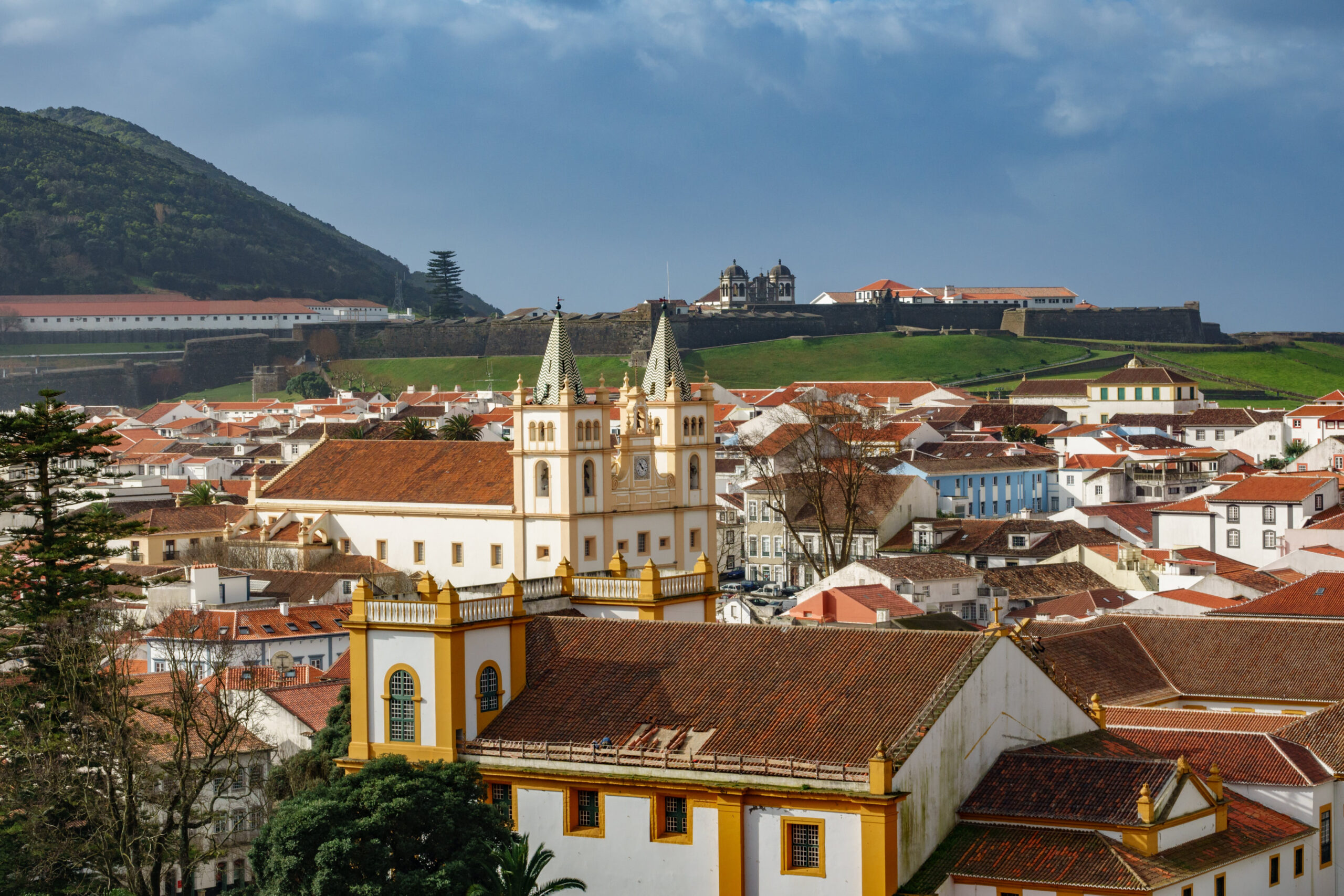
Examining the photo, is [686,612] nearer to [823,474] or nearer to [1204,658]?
[1204,658]

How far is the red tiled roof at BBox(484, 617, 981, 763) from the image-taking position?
26.1 metres

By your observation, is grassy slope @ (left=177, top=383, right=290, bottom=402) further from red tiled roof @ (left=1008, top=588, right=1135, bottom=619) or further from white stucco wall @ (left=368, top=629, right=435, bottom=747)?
white stucco wall @ (left=368, top=629, right=435, bottom=747)

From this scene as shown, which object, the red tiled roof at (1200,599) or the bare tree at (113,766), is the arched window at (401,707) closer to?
the bare tree at (113,766)

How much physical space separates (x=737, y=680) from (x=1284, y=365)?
132m

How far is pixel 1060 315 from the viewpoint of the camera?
167m

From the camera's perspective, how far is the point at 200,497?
8369 centimetres

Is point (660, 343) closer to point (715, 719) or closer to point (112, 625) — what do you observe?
point (112, 625)

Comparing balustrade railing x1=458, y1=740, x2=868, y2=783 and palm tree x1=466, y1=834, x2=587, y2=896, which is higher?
balustrade railing x1=458, y1=740, x2=868, y2=783

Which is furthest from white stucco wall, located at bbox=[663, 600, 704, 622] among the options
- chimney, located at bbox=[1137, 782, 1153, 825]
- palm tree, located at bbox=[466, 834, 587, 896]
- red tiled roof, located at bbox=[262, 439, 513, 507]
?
red tiled roof, located at bbox=[262, 439, 513, 507]

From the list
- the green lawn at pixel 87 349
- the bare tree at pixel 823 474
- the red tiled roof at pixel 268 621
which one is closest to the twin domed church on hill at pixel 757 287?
the green lawn at pixel 87 349

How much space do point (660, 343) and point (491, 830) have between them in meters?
40.6

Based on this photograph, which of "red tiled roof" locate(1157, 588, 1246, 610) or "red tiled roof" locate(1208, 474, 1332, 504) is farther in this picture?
"red tiled roof" locate(1208, 474, 1332, 504)

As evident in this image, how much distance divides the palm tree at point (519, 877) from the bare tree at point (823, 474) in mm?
40521

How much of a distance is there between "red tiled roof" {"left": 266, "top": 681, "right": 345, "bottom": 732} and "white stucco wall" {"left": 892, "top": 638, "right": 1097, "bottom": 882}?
1555cm
